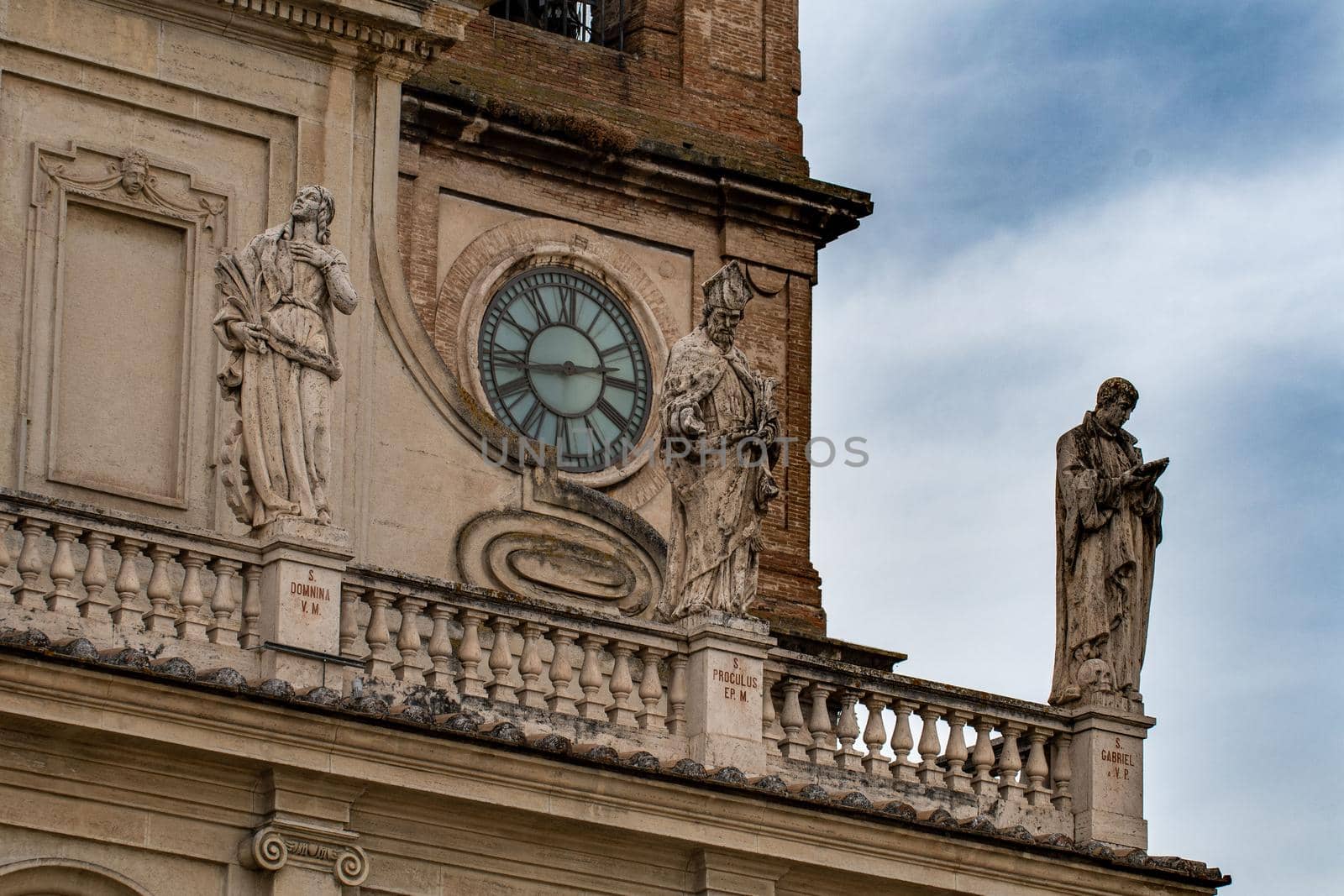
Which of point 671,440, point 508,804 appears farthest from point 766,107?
point 508,804

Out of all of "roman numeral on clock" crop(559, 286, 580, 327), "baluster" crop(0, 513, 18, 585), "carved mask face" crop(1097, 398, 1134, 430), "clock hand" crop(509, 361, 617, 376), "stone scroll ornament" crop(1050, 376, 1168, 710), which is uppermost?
"roman numeral on clock" crop(559, 286, 580, 327)

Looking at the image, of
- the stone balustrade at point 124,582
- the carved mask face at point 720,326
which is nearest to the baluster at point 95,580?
the stone balustrade at point 124,582

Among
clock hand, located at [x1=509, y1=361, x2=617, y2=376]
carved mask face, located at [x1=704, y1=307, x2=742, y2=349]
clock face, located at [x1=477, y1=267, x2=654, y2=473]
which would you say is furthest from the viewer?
clock hand, located at [x1=509, y1=361, x2=617, y2=376]

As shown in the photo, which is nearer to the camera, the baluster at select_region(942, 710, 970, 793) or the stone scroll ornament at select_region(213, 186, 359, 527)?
the stone scroll ornament at select_region(213, 186, 359, 527)

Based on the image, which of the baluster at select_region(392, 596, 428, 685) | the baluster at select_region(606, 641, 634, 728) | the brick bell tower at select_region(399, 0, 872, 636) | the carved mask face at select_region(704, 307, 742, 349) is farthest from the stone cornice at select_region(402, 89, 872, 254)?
the baluster at select_region(392, 596, 428, 685)

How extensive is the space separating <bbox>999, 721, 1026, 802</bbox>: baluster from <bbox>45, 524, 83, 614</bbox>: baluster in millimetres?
6125

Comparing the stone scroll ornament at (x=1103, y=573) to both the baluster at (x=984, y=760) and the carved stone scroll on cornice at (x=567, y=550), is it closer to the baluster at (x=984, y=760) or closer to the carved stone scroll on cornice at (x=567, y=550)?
the baluster at (x=984, y=760)

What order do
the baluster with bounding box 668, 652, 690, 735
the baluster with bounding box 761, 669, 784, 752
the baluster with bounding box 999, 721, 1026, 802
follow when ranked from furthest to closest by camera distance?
1. the baluster with bounding box 999, 721, 1026, 802
2. the baluster with bounding box 761, 669, 784, 752
3. the baluster with bounding box 668, 652, 690, 735

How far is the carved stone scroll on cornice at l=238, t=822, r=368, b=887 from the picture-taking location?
2331 centimetres

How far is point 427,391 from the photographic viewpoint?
27781 mm

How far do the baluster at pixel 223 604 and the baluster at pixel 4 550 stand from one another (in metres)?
1.17

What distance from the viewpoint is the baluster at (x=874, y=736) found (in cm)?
2578

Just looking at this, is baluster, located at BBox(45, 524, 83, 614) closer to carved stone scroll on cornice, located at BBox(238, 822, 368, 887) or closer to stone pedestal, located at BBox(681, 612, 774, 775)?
carved stone scroll on cornice, located at BBox(238, 822, 368, 887)

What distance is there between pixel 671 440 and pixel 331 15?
13.8 feet
